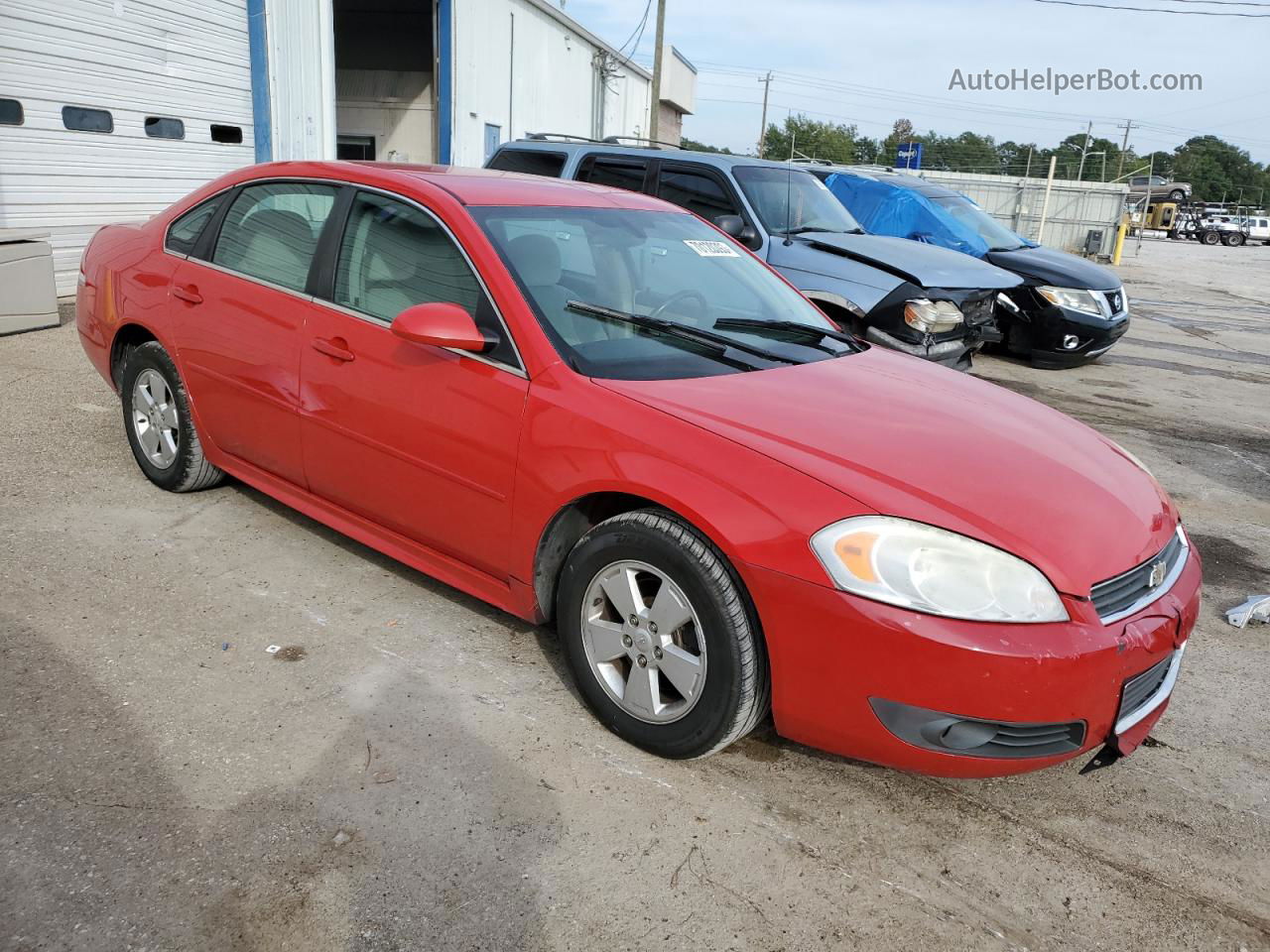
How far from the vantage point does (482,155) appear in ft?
56.3

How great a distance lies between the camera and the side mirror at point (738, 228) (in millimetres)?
7059

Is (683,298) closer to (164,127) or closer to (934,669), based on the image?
(934,669)

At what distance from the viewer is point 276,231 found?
3.89m

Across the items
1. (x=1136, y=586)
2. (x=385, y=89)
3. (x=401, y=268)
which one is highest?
(x=385, y=89)

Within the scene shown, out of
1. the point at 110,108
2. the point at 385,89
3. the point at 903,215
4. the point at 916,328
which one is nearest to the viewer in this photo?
the point at 916,328

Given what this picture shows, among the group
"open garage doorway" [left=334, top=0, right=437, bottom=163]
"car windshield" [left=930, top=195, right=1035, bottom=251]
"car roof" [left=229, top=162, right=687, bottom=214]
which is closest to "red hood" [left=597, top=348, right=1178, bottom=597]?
"car roof" [left=229, top=162, right=687, bottom=214]

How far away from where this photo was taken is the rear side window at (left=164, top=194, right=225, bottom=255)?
166 inches

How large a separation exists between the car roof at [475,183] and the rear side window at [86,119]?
23.0 feet

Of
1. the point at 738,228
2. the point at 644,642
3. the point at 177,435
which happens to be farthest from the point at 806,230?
the point at 644,642

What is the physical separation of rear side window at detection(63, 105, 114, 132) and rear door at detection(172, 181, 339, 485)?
22.8 feet

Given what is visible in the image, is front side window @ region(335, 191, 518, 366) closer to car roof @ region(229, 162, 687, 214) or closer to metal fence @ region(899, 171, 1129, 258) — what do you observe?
car roof @ region(229, 162, 687, 214)

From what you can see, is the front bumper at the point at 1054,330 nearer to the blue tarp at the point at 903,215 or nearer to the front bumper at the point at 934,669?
the blue tarp at the point at 903,215

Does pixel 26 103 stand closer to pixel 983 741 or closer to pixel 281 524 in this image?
pixel 281 524

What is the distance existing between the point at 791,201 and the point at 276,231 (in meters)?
5.05
